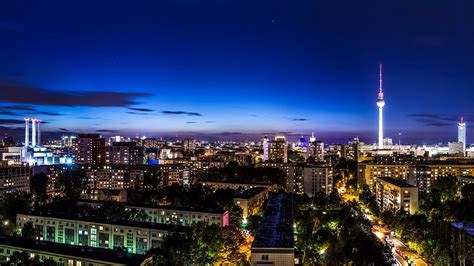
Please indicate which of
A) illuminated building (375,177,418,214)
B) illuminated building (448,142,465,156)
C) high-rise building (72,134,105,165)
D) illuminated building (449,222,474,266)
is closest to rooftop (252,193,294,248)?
illuminated building (449,222,474,266)

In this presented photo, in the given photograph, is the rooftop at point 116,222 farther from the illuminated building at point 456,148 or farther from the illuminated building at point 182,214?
the illuminated building at point 456,148

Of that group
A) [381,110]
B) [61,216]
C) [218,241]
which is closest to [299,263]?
[218,241]

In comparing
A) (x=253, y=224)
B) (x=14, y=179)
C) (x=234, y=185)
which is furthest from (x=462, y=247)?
(x=14, y=179)

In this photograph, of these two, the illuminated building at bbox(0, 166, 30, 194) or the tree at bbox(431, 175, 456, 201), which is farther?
the illuminated building at bbox(0, 166, 30, 194)

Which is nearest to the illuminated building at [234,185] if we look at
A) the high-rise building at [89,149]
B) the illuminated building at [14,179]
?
the illuminated building at [14,179]

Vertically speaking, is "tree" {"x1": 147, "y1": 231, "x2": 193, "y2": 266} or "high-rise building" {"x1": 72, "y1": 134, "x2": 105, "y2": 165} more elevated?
"high-rise building" {"x1": 72, "y1": 134, "x2": 105, "y2": 165}

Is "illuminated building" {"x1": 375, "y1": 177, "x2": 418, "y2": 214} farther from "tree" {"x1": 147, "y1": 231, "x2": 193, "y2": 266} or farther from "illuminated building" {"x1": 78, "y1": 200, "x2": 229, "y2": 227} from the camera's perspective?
"tree" {"x1": 147, "y1": 231, "x2": 193, "y2": 266}
